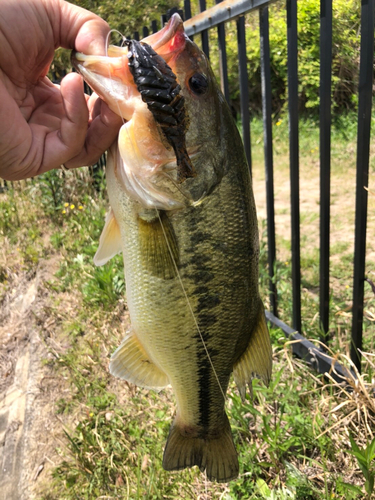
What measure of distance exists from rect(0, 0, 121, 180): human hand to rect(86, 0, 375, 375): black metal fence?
1416 mm

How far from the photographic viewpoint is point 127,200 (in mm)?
1396

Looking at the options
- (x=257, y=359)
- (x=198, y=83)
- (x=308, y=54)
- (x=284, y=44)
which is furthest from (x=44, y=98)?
(x=284, y=44)

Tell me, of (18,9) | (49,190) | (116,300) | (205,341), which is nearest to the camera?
(18,9)

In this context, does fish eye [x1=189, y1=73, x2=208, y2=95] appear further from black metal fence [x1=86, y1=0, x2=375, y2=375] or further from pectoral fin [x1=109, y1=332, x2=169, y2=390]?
black metal fence [x1=86, y1=0, x2=375, y2=375]

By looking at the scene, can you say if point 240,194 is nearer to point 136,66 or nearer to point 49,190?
point 136,66

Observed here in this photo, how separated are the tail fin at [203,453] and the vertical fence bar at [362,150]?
118 centimetres

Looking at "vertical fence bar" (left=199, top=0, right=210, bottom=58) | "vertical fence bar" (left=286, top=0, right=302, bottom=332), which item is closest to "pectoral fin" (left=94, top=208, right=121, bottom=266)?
"vertical fence bar" (left=286, top=0, right=302, bottom=332)

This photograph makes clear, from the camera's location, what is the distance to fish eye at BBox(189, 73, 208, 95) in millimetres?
1279

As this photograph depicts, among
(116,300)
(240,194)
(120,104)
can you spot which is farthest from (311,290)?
(120,104)

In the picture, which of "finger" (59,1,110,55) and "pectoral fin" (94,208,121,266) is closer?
"finger" (59,1,110,55)

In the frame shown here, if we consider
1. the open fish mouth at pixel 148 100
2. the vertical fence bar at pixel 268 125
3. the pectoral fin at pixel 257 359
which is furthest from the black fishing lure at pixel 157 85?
the vertical fence bar at pixel 268 125

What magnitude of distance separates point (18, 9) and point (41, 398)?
2.74 metres

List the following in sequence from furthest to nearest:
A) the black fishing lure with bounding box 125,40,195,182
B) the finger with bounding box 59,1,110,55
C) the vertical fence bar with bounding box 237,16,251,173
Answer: the vertical fence bar with bounding box 237,16,251,173, the finger with bounding box 59,1,110,55, the black fishing lure with bounding box 125,40,195,182

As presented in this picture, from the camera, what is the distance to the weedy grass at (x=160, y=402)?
→ 2.09 m
